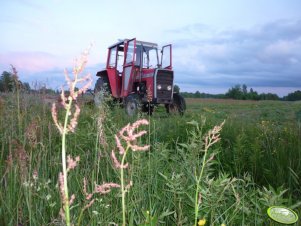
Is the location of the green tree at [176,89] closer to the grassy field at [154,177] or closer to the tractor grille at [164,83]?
the tractor grille at [164,83]

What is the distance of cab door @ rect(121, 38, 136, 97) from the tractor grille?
3.34 feet

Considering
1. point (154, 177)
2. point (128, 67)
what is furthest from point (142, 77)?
point (154, 177)

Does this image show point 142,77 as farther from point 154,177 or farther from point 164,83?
point 154,177

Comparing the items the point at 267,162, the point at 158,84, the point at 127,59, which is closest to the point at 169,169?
the point at 267,162

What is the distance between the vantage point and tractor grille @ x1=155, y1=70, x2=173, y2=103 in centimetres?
1247

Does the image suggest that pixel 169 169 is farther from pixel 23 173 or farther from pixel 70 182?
pixel 23 173

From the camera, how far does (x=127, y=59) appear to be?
13.0m

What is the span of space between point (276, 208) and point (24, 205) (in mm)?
1767

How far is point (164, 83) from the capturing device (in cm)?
1268

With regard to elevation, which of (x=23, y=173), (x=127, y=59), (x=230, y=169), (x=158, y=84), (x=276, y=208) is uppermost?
(x=127, y=59)

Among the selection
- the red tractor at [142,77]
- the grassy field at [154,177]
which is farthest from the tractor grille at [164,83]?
the grassy field at [154,177]

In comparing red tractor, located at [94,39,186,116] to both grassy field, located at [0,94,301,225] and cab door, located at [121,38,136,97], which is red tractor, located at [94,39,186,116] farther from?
grassy field, located at [0,94,301,225]

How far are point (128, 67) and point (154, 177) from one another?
33.9 ft

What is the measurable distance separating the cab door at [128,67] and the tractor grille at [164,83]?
1019 mm
